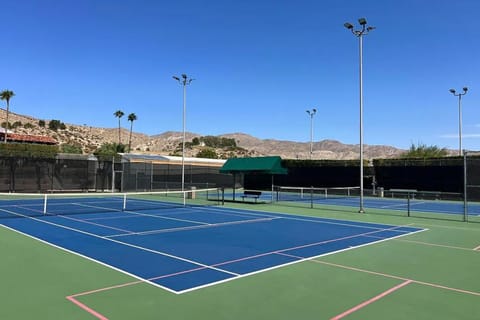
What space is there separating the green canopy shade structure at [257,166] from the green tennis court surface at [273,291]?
17707 millimetres

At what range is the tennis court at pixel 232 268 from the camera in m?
6.40

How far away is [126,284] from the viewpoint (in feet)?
24.6

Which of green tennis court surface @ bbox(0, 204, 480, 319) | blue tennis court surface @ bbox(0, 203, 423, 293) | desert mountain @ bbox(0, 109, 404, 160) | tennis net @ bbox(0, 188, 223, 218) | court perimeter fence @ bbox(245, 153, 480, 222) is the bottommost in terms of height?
green tennis court surface @ bbox(0, 204, 480, 319)

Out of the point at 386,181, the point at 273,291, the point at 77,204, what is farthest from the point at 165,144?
the point at 273,291

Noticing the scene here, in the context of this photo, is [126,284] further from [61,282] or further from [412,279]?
[412,279]

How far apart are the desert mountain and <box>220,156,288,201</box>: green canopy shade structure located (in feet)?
184

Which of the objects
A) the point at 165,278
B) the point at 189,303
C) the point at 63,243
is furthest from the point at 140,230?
the point at 189,303

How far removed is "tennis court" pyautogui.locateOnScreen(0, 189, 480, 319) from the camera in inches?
252

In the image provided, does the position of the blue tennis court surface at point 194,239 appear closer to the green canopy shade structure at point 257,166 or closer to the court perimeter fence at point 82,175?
the green canopy shade structure at point 257,166

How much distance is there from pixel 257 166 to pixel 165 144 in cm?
13434

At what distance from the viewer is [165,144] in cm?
16000

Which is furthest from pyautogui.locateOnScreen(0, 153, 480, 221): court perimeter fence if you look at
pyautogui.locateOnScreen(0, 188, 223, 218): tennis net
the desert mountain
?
the desert mountain

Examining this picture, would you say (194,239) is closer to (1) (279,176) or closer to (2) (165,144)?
(1) (279,176)

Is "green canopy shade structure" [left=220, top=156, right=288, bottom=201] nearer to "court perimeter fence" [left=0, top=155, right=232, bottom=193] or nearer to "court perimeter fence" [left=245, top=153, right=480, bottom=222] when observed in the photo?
"court perimeter fence" [left=245, top=153, right=480, bottom=222]
